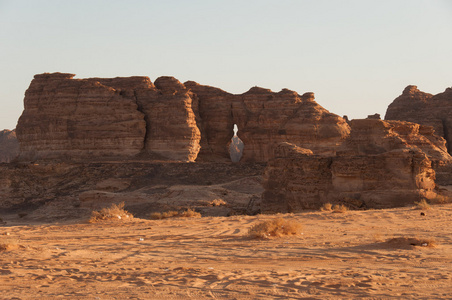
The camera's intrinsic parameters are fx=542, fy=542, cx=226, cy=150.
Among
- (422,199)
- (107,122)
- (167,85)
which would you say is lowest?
(422,199)

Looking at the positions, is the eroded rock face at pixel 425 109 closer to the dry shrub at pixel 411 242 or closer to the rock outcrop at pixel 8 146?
the dry shrub at pixel 411 242

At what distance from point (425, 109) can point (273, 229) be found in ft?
145

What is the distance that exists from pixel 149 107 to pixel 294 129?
13.0 m

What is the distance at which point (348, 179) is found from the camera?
1806 cm

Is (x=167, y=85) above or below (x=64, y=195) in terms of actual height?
above

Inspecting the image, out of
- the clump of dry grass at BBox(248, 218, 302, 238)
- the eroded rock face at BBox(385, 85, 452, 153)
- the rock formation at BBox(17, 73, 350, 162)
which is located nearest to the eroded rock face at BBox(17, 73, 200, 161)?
the rock formation at BBox(17, 73, 350, 162)

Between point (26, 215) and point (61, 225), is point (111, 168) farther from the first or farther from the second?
point (61, 225)

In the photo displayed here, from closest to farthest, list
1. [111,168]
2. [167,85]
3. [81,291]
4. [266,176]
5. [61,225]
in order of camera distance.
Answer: [81,291] → [61,225] → [266,176] → [111,168] → [167,85]

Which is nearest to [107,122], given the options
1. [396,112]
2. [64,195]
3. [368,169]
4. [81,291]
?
[64,195]

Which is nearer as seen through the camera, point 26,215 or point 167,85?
point 26,215

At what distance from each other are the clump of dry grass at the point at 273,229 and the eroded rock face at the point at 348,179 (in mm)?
6708

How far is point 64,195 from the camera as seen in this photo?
36938mm

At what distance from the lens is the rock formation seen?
151 ft

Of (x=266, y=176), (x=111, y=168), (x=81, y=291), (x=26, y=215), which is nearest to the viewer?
(x=81, y=291)
